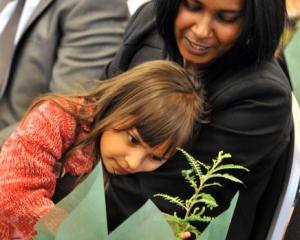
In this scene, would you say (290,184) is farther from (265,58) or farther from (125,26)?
(125,26)

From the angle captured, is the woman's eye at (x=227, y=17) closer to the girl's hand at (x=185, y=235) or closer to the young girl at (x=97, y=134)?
the young girl at (x=97, y=134)

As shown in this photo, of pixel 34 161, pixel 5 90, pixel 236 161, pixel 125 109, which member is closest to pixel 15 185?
pixel 34 161

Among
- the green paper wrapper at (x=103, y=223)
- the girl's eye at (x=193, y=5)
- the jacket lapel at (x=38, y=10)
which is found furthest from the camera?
the jacket lapel at (x=38, y=10)

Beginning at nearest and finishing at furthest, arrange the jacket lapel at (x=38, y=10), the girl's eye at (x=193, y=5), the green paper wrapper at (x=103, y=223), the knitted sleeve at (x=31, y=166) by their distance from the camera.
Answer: the green paper wrapper at (x=103, y=223), the knitted sleeve at (x=31, y=166), the girl's eye at (x=193, y=5), the jacket lapel at (x=38, y=10)

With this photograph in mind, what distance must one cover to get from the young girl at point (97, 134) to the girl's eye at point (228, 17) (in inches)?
4.7

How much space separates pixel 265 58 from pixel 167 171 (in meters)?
0.27

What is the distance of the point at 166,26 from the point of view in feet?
3.38

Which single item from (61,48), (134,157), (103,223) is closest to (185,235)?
(103,223)

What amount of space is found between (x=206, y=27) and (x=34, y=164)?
0.39 metres

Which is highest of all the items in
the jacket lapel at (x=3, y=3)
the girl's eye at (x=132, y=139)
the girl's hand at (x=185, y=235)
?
the girl's hand at (x=185, y=235)

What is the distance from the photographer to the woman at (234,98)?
2.92ft

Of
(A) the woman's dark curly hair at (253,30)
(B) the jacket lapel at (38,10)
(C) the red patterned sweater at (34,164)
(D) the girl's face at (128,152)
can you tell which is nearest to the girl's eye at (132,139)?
(D) the girl's face at (128,152)

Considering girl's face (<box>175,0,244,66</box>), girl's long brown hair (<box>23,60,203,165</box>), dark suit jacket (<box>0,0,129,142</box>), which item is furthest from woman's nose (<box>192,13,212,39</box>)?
dark suit jacket (<box>0,0,129,142</box>)

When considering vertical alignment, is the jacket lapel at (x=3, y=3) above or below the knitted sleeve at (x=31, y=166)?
above
